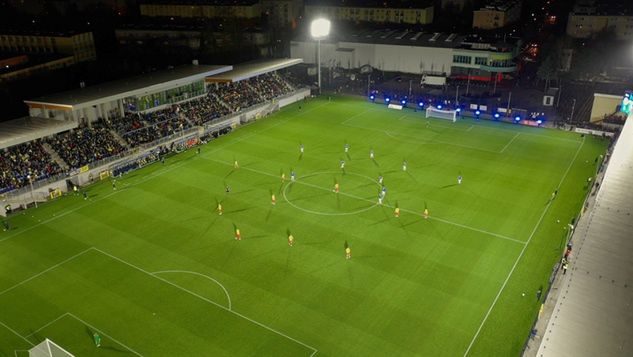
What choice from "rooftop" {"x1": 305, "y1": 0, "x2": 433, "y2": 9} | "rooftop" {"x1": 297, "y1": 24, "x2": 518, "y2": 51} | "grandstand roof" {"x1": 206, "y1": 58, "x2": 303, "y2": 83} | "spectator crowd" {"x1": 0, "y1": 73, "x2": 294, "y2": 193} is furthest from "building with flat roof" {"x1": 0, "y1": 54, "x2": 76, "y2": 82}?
"rooftop" {"x1": 305, "y1": 0, "x2": 433, "y2": 9}

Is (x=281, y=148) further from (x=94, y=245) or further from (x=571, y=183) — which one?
(x=571, y=183)

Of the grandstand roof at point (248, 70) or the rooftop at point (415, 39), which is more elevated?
the rooftop at point (415, 39)

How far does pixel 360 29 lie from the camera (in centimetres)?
10194

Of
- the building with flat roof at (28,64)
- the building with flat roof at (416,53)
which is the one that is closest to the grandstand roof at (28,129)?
the building with flat roof at (28,64)

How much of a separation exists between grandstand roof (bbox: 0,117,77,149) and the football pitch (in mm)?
6100

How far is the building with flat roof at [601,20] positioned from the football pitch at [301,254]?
6185 cm

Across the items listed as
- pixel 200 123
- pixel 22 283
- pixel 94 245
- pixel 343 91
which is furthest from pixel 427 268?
pixel 343 91

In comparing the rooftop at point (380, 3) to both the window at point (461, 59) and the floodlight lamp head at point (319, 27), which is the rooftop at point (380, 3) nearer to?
the window at point (461, 59)

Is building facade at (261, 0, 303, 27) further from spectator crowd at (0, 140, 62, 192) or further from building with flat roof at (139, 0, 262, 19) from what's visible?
spectator crowd at (0, 140, 62, 192)

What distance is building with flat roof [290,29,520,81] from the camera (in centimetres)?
7808

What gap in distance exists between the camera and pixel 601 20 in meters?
97.9

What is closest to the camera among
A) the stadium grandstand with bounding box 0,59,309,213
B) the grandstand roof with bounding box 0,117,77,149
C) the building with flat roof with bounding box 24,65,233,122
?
the grandstand roof with bounding box 0,117,77,149

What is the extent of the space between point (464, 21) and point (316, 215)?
9871 cm

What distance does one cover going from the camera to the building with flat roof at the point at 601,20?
9619 cm
